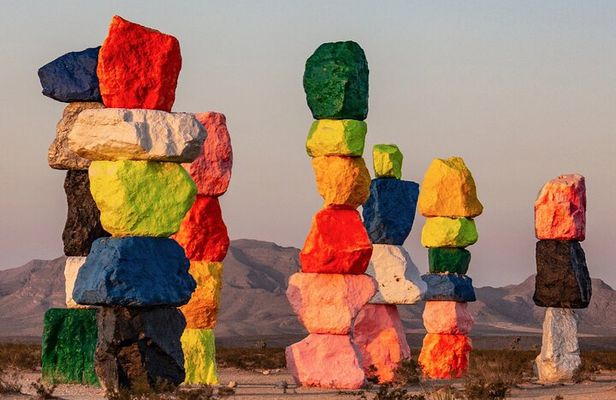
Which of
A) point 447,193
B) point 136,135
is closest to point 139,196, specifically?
point 136,135

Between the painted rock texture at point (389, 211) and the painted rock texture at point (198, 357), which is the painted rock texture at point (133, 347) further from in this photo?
the painted rock texture at point (389, 211)

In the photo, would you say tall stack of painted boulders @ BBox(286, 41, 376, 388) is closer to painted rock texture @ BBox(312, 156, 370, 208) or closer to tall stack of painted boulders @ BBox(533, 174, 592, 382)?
painted rock texture @ BBox(312, 156, 370, 208)

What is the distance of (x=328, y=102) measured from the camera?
2047cm

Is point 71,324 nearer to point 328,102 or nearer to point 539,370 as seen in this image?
point 328,102

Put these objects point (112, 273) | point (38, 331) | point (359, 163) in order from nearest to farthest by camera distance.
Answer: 1. point (112, 273)
2. point (359, 163)
3. point (38, 331)

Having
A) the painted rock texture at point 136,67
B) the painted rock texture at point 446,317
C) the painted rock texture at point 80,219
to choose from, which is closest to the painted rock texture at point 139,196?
the painted rock texture at point 136,67

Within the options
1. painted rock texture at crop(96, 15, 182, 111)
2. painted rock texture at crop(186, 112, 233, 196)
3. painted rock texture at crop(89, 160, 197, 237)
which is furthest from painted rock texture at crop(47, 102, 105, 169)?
painted rock texture at crop(89, 160, 197, 237)

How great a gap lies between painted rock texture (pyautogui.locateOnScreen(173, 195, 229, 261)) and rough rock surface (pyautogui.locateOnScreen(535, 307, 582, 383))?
6.91m

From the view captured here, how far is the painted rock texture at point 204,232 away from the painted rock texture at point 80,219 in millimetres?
1498

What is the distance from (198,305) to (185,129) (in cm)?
523

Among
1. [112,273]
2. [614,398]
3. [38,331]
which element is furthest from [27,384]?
[38,331]

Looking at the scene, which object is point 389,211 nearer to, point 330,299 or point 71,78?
point 330,299

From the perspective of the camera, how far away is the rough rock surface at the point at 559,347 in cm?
2416

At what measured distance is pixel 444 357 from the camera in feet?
85.4
